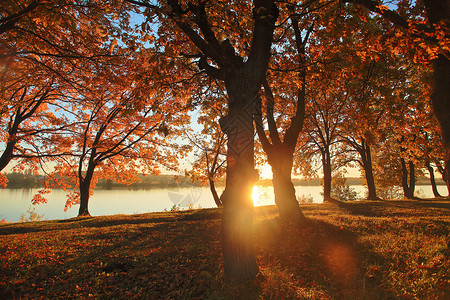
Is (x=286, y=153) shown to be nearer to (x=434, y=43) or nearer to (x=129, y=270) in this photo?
(x=434, y=43)

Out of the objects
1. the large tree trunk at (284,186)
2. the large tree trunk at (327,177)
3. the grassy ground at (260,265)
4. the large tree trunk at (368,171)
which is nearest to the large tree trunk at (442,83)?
the grassy ground at (260,265)

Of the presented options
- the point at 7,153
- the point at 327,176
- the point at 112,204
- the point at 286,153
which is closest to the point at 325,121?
the point at 327,176

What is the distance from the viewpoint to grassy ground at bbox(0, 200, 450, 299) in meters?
4.86

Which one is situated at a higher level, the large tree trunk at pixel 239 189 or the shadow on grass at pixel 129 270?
the large tree trunk at pixel 239 189

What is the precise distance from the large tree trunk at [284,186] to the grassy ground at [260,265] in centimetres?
92

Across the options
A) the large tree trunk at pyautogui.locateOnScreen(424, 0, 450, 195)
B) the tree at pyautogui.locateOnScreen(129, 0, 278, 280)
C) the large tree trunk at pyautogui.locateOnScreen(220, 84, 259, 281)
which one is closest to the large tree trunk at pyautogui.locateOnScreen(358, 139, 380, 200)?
the large tree trunk at pyautogui.locateOnScreen(424, 0, 450, 195)

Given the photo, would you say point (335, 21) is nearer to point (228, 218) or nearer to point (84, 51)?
point (228, 218)

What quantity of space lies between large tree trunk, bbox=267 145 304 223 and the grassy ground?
0.92 m

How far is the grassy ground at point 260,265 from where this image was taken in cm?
486

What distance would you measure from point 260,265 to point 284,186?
15.9 feet

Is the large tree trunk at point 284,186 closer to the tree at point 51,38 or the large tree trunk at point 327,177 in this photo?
the tree at point 51,38

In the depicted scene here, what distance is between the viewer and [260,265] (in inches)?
246

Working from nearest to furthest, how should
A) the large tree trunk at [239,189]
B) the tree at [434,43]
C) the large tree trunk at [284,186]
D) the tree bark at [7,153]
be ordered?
1. the large tree trunk at [239,189]
2. the tree at [434,43]
3. the large tree trunk at [284,186]
4. the tree bark at [7,153]

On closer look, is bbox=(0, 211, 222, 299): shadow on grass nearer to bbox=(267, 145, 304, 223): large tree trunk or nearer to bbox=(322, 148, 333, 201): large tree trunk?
bbox=(267, 145, 304, 223): large tree trunk
